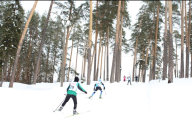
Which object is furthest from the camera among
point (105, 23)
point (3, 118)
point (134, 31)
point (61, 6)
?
point (134, 31)

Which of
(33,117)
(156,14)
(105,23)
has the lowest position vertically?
(33,117)

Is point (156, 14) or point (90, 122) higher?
point (156, 14)

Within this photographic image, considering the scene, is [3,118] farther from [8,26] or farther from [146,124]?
[8,26]

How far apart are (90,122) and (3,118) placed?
3.20 m

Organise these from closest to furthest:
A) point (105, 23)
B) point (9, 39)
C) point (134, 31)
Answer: point (9, 39) < point (105, 23) < point (134, 31)

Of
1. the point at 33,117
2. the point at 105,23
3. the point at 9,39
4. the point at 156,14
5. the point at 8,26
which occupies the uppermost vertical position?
the point at 156,14

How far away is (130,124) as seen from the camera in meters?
4.91

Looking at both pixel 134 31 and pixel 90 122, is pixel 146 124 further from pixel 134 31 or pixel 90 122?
pixel 134 31

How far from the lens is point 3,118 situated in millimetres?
5336

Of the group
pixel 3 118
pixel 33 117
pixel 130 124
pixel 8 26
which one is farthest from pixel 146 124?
pixel 8 26

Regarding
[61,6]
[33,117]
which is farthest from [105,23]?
[33,117]

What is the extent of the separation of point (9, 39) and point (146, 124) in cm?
1697

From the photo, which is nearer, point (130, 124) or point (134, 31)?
point (130, 124)

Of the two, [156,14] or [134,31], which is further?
[134,31]
